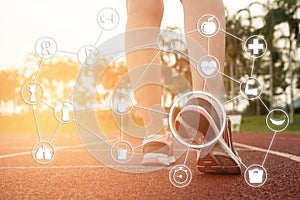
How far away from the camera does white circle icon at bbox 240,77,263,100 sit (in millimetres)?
2072

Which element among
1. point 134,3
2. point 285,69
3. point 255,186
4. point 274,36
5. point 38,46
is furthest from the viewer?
point 285,69

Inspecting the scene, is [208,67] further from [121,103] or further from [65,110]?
[65,110]

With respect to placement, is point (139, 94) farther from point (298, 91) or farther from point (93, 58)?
point (298, 91)

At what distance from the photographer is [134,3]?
2330 mm

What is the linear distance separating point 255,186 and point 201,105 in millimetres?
353

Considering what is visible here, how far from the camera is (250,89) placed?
6.86 ft

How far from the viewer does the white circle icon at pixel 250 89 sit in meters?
2.07

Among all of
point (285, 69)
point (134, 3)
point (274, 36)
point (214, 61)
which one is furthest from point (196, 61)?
point (285, 69)

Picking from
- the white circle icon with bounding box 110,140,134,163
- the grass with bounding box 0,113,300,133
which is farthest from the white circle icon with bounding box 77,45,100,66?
the grass with bounding box 0,113,300,133

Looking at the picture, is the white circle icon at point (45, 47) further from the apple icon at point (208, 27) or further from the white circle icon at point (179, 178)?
the white circle icon at point (179, 178)

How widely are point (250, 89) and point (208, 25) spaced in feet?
1.16

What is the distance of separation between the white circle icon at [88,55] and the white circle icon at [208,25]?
0.61m

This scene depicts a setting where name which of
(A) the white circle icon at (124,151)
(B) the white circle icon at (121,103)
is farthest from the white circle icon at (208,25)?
(A) the white circle icon at (124,151)

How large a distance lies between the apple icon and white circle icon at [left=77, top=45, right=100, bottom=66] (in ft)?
2.15
